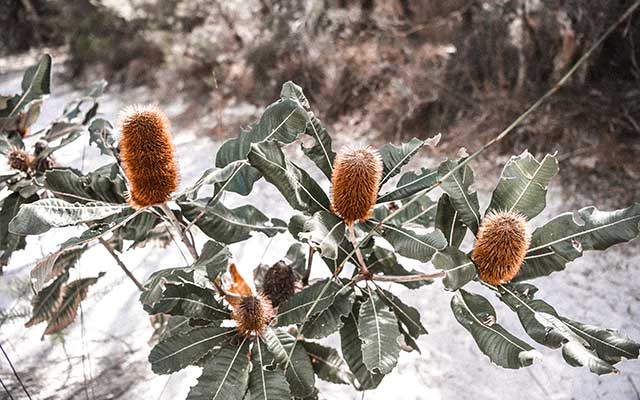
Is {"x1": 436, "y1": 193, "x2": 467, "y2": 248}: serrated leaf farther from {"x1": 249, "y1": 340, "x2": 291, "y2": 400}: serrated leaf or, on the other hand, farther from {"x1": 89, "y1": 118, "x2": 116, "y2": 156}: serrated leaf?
{"x1": 89, "y1": 118, "x2": 116, "y2": 156}: serrated leaf

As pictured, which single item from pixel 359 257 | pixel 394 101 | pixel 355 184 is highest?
pixel 355 184

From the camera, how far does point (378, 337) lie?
48.8 inches

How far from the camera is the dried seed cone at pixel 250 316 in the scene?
4.66 ft

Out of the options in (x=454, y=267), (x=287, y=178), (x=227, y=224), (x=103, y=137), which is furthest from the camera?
(x=103, y=137)

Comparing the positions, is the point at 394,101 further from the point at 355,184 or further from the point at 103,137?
the point at 355,184

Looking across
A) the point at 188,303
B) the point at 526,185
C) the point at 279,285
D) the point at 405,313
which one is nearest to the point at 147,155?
the point at 188,303

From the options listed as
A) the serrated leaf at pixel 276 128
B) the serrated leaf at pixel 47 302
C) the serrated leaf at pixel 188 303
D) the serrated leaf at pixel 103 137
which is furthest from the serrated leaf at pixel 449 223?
the serrated leaf at pixel 47 302

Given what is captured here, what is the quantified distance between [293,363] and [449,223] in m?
0.59

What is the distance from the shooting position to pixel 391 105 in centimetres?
457

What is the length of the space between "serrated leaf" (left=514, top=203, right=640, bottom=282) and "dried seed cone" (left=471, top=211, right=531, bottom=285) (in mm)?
74

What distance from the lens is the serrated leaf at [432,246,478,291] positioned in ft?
3.75

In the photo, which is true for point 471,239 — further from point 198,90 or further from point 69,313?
point 198,90

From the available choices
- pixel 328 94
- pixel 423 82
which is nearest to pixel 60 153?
pixel 328 94

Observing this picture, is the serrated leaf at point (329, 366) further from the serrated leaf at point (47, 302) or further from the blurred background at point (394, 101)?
the serrated leaf at point (47, 302)
